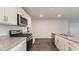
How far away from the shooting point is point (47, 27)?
1018 cm

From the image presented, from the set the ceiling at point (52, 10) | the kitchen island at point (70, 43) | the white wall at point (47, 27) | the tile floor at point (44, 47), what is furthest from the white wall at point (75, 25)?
the kitchen island at point (70, 43)

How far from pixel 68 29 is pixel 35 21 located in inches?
126

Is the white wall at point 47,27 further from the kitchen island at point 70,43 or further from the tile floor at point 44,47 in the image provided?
the kitchen island at point 70,43

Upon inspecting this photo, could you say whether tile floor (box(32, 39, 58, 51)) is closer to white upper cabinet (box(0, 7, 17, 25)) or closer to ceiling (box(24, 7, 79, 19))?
ceiling (box(24, 7, 79, 19))

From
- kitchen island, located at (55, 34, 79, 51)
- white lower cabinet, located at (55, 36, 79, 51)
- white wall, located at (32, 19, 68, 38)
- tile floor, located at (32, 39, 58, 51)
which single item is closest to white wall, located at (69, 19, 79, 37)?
white wall, located at (32, 19, 68, 38)

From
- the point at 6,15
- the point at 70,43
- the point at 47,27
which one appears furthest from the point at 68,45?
the point at 47,27

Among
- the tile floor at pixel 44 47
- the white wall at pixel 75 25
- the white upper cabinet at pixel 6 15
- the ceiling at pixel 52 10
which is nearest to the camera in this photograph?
the white upper cabinet at pixel 6 15

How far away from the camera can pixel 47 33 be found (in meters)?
10.2

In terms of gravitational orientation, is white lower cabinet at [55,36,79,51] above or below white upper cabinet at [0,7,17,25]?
below

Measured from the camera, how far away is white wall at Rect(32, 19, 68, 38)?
33.2 ft

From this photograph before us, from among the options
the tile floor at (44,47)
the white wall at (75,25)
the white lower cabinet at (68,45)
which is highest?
the white wall at (75,25)

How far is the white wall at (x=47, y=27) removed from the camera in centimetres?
1012
